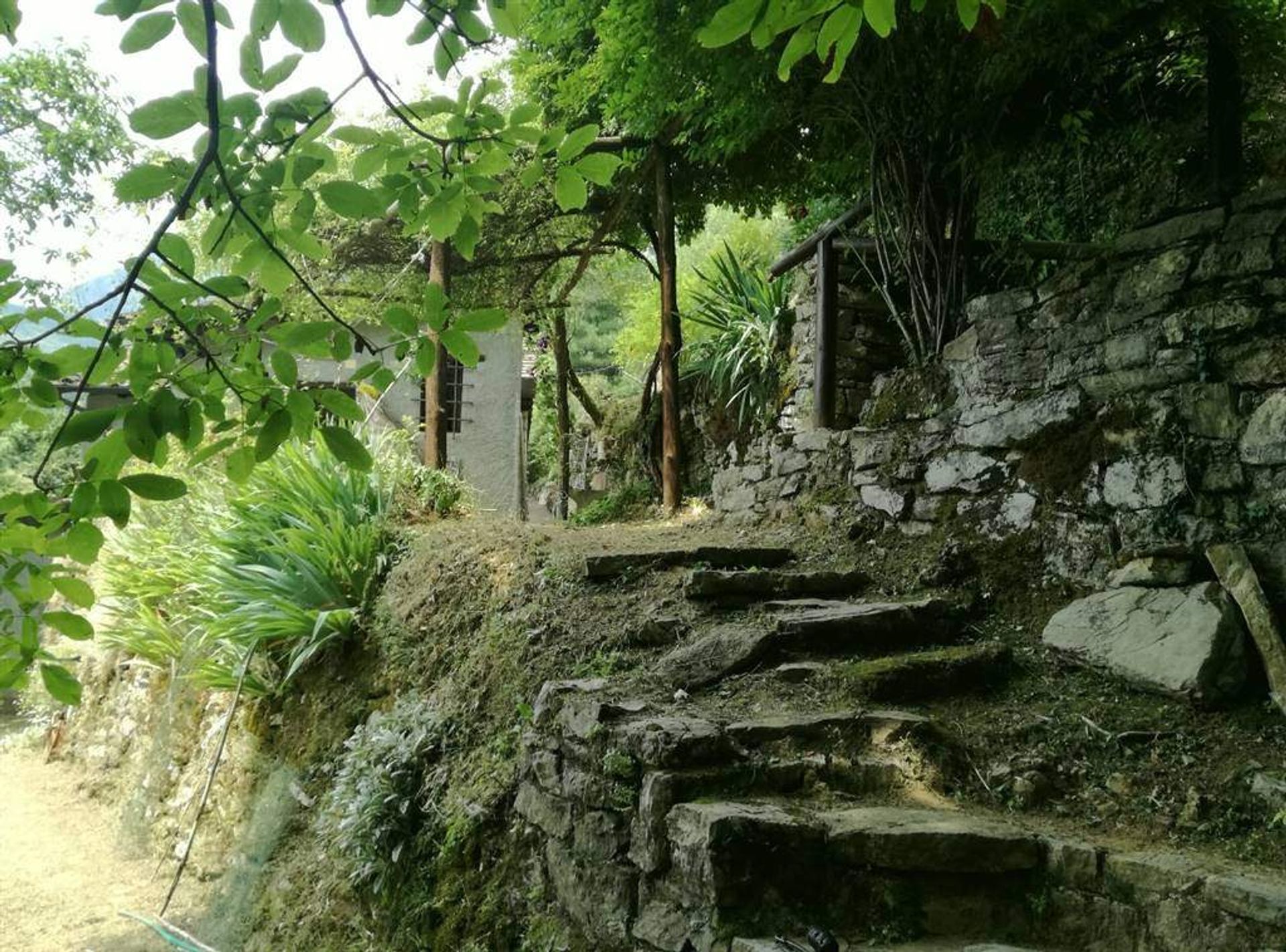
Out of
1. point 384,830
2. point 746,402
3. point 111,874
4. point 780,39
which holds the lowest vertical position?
point 111,874

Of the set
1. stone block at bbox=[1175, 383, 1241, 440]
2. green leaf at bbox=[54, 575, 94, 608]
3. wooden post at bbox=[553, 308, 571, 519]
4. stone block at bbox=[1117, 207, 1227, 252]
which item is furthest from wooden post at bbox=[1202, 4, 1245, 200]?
wooden post at bbox=[553, 308, 571, 519]

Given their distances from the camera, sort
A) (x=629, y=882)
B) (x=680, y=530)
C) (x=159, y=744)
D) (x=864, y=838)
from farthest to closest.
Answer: (x=159, y=744) < (x=680, y=530) < (x=629, y=882) < (x=864, y=838)

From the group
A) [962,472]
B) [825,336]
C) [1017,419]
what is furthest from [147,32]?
[825,336]

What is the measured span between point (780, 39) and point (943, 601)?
276 centimetres

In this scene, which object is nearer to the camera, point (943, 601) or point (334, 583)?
point (943, 601)

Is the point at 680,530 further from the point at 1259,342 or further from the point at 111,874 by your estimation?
the point at 111,874

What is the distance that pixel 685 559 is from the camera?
4.32 meters

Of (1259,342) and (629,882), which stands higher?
(1259,342)

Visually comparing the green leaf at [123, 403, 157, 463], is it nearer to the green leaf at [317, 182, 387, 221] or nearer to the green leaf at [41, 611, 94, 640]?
the green leaf at [41, 611, 94, 640]

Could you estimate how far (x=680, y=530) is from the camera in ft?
18.0

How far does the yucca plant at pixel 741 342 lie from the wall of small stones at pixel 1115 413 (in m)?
2.12

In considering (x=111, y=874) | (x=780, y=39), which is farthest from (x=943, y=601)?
(x=111, y=874)

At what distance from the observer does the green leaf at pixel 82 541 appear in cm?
111

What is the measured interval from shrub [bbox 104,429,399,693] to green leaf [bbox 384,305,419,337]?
3791 millimetres
